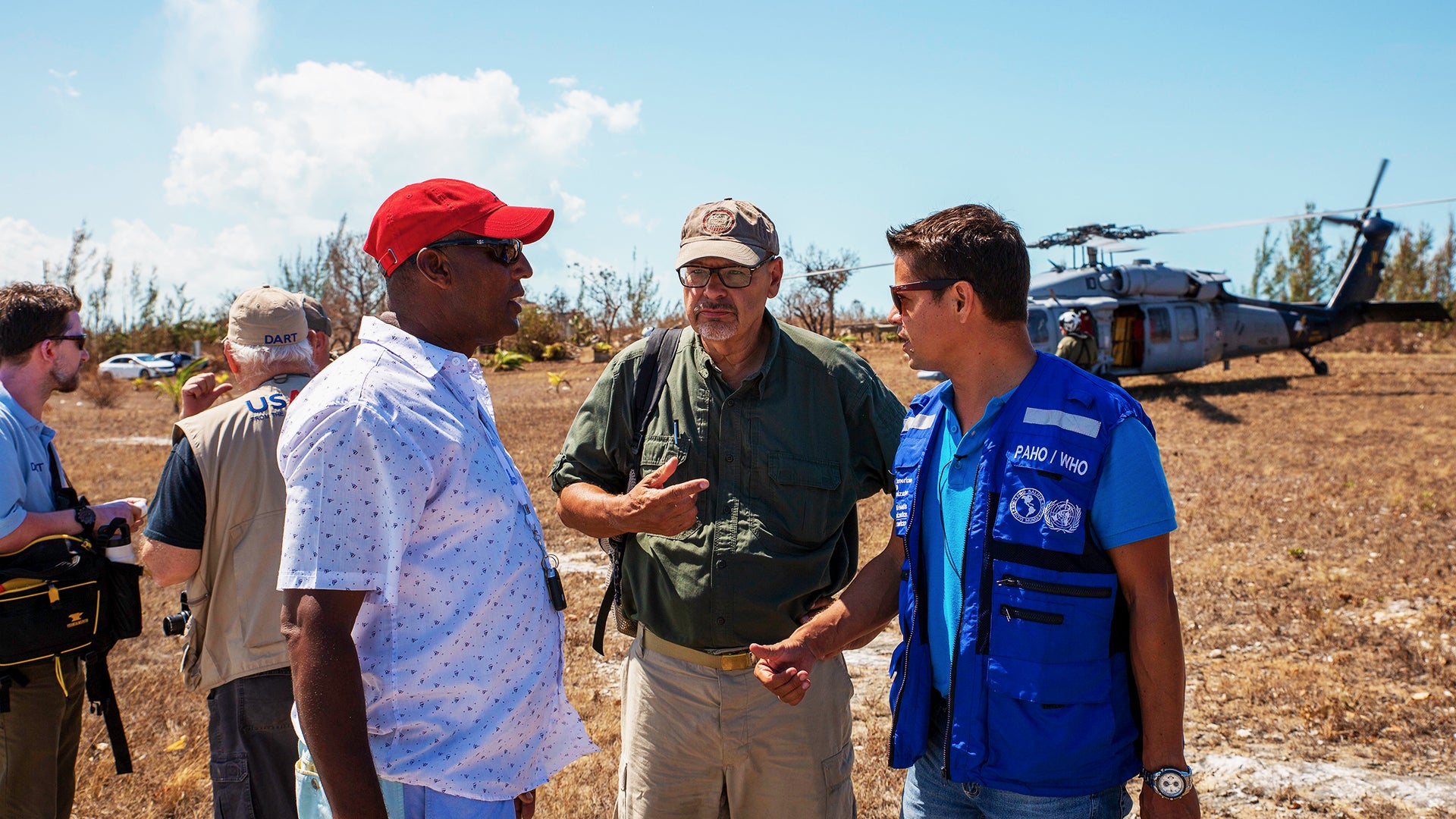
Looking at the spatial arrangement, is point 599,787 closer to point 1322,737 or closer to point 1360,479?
point 1322,737

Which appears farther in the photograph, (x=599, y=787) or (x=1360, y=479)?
(x=1360, y=479)

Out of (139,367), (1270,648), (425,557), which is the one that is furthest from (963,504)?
(139,367)

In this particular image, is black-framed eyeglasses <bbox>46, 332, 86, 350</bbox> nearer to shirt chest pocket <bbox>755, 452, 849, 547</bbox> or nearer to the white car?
shirt chest pocket <bbox>755, 452, 849, 547</bbox>

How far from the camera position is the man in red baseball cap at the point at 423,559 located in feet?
4.69

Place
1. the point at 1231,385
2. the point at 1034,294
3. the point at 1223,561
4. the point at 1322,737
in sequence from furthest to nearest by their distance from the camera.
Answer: the point at 1231,385
the point at 1034,294
the point at 1223,561
the point at 1322,737

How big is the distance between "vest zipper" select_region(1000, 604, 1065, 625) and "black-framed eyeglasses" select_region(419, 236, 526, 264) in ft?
4.15

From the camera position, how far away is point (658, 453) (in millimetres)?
2689

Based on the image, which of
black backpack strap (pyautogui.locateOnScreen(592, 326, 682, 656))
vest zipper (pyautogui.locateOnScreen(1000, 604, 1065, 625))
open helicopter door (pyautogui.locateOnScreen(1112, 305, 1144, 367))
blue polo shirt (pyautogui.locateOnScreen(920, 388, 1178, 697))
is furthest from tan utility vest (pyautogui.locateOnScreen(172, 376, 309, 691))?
Answer: open helicopter door (pyautogui.locateOnScreen(1112, 305, 1144, 367))

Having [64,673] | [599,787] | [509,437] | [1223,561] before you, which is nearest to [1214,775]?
[599,787]

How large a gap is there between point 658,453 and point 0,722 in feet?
7.02

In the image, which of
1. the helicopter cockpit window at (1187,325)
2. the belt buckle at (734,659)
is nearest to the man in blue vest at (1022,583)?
the belt buckle at (734,659)

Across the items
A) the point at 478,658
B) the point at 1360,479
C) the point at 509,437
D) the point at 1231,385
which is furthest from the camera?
the point at 1231,385

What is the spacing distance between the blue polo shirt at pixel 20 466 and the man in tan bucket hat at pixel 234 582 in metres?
0.45

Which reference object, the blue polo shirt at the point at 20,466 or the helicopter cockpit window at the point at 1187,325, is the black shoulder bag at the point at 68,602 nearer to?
the blue polo shirt at the point at 20,466
